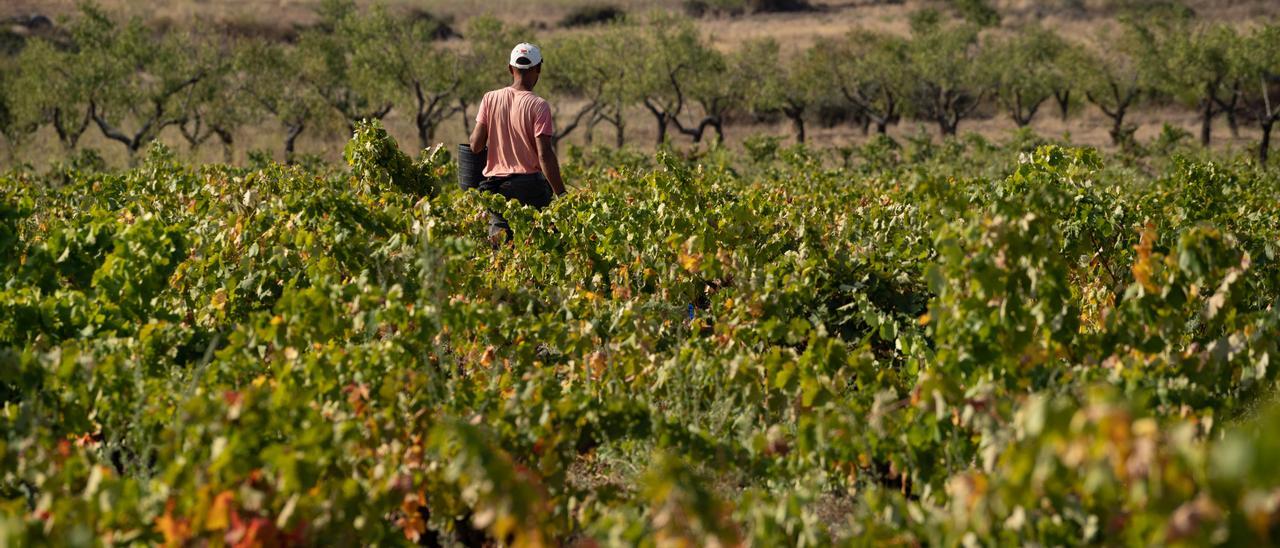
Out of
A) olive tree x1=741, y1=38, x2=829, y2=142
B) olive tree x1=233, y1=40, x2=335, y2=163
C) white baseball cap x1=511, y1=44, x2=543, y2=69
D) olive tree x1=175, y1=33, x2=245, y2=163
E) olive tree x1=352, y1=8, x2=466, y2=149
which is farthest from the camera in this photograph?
olive tree x1=741, y1=38, x2=829, y2=142

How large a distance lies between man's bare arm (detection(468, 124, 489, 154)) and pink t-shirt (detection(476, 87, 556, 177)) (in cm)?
3

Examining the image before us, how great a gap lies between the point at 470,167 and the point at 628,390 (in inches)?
127

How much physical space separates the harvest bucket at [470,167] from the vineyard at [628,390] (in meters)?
1.19

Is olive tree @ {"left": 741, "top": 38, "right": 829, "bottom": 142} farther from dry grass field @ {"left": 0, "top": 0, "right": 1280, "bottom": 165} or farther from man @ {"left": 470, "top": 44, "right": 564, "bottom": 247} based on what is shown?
man @ {"left": 470, "top": 44, "right": 564, "bottom": 247}

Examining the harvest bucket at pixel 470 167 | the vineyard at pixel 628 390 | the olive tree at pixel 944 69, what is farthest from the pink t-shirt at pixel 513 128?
the olive tree at pixel 944 69

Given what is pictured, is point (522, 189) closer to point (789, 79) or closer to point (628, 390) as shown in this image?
point (628, 390)

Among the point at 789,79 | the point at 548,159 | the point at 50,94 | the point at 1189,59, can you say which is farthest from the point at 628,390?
the point at 789,79

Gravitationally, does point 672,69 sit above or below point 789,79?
above

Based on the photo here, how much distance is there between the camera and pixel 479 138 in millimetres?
6379

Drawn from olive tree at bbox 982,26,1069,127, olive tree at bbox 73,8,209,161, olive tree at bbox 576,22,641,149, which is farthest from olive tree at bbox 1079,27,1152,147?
olive tree at bbox 73,8,209,161

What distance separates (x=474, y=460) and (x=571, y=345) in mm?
1316

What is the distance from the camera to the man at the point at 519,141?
6.11m

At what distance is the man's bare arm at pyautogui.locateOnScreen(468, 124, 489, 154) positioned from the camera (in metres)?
6.34

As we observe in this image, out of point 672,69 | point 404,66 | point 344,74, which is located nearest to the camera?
point 404,66
